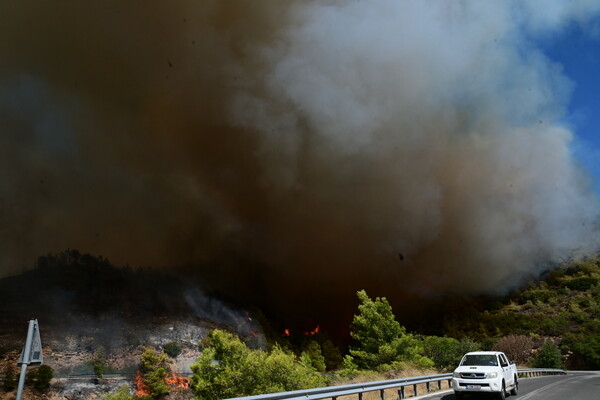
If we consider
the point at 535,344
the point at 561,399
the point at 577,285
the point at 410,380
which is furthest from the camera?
the point at 577,285

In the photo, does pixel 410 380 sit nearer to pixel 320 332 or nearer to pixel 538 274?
pixel 320 332

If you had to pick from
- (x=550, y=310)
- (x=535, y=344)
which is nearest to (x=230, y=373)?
(x=535, y=344)

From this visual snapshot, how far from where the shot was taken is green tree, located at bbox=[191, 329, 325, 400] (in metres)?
31.1

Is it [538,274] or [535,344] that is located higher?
[538,274]

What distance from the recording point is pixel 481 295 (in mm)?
177000

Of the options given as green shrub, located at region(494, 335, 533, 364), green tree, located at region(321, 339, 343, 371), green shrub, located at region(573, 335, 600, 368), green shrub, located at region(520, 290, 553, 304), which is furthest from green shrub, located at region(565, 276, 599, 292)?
green shrub, located at region(494, 335, 533, 364)

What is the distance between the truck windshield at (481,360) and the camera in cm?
1527

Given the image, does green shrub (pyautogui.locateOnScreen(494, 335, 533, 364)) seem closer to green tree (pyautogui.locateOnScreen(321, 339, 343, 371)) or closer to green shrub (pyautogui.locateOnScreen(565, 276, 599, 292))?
green tree (pyautogui.locateOnScreen(321, 339, 343, 371))

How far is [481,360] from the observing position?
15.6 m

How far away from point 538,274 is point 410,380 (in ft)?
566

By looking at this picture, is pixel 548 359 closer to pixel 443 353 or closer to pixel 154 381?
pixel 443 353

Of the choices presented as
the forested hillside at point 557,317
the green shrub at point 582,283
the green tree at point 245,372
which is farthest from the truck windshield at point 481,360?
the green shrub at point 582,283

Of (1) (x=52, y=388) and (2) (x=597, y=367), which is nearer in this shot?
(2) (x=597, y=367)

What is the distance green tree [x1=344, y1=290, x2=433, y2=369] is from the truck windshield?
26719 mm
